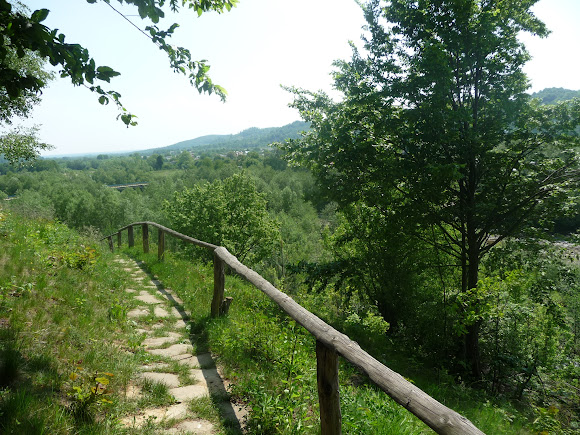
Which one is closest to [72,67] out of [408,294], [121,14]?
[121,14]

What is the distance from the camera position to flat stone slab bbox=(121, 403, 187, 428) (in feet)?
8.81

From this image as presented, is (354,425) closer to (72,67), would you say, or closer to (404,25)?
(72,67)

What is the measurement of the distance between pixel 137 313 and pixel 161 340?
3.73 feet

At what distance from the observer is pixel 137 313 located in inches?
223

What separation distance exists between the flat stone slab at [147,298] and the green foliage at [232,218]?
1548cm

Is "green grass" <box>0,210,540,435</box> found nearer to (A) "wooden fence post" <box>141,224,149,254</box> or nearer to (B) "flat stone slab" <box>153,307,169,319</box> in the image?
(B) "flat stone slab" <box>153,307,169,319</box>

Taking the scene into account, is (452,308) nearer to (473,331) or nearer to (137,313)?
(473,331)

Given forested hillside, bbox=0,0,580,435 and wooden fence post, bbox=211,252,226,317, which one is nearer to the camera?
wooden fence post, bbox=211,252,226,317

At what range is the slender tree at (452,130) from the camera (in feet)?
25.6

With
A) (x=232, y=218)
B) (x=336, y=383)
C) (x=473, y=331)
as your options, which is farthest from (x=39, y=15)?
(x=232, y=218)

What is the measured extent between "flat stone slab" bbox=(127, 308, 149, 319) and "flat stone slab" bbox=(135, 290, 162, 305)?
21.8 inches

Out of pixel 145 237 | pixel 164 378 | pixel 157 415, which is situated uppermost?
pixel 145 237

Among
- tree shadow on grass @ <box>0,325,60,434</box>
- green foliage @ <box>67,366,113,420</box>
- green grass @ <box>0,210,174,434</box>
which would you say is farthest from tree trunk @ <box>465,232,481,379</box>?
tree shadow on grass @ <box>0,325,60,434</box>

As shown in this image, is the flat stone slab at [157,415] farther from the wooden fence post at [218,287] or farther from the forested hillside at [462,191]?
the wooden fence post at [218,287]
